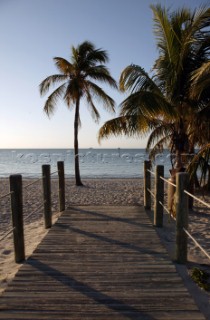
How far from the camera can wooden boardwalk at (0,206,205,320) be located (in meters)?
2.52

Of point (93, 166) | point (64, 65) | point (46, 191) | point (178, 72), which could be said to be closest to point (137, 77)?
point (178, 72)

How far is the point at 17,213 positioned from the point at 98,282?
1488 mm

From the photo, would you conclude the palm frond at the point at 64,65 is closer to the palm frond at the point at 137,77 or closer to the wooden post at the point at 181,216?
the palm frond at the point at 137,77

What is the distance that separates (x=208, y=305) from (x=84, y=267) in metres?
1.43

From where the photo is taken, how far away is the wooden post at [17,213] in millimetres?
3754

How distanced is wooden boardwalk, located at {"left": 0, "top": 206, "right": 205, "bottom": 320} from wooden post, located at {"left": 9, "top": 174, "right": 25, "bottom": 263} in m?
0.25

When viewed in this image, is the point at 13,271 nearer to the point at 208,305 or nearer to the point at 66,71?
the point at 208,305

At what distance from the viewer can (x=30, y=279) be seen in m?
3.09

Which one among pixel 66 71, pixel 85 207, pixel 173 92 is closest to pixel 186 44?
pixel 173 92

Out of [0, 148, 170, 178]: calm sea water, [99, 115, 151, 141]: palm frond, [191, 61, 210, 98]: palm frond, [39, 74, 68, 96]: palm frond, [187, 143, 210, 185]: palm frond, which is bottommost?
[0, 148, 170, 178]: calm sea water

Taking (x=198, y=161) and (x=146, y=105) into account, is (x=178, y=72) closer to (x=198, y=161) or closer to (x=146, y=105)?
(x=146, y=105)

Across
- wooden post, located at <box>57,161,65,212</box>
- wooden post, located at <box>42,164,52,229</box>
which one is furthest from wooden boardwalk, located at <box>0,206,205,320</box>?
wooden post, located at <box>57,161,65,212</box>

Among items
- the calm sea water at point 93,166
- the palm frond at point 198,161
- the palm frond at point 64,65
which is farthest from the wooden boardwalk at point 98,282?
the palm frond at point 64,65

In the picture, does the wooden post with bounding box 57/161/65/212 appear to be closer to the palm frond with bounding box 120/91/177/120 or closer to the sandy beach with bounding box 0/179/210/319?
the sandy beach with bounding box 0/179/210/319
